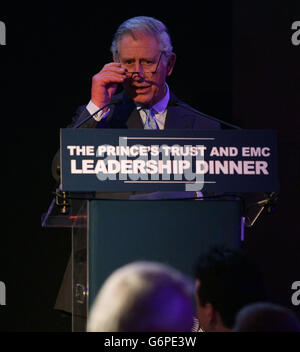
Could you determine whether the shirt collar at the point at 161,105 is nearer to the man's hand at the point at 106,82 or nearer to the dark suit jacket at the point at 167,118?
the dark suit jacket at the point at 167,118

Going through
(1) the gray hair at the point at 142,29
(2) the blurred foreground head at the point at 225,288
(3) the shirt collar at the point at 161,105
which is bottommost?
(2) the blurred foreground head at the point at 225,288

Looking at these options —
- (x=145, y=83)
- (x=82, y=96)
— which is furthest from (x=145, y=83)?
(x=82, y=96)

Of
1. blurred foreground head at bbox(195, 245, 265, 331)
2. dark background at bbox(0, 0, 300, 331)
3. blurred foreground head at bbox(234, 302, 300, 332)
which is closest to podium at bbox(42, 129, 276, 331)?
blurred foreground head at bbox(195, 245, 265, 331)

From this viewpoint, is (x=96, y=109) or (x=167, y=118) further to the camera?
(x=167, y=118)

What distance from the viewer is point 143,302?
135 cm

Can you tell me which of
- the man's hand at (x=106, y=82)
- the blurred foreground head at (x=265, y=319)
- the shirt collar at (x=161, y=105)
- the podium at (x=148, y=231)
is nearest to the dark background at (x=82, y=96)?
the shirt collar at (x=161, y=105)

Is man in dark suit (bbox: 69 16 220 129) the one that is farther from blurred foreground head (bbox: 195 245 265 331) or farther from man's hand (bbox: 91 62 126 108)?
blurred foreground head (bbox: 195 245 265 331)

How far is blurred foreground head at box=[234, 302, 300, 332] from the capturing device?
1.45 m

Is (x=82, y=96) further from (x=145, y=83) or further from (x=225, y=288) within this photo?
(x=225, y=288)

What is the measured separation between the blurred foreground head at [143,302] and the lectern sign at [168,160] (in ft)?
3.12

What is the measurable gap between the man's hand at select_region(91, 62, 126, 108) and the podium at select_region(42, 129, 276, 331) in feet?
2.51

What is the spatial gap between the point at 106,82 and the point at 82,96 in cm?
108

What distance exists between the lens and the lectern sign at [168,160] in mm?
2348

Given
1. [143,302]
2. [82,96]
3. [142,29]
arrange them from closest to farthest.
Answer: [143,302], [142,29], [82,96]
